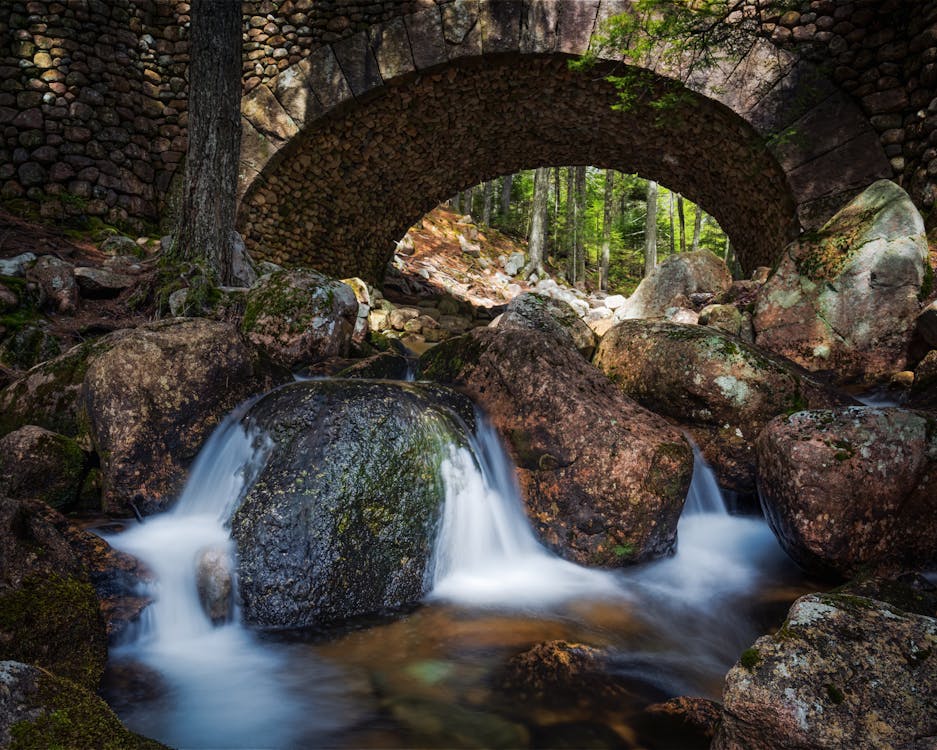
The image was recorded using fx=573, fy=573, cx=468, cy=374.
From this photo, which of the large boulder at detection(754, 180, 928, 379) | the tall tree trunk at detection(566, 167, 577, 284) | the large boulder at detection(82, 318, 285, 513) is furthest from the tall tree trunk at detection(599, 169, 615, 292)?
the large boulder at detection(82, 318, 285, 513)

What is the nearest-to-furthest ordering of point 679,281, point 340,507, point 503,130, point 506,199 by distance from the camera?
1. point 340,507
2. point 679,281
3. point 503,130
4. point 506,199

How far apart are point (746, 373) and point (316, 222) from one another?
7.24 metres

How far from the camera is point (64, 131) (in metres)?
7.61

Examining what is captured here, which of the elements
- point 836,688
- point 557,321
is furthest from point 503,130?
point 836,688

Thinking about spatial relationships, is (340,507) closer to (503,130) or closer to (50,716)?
(50,716)

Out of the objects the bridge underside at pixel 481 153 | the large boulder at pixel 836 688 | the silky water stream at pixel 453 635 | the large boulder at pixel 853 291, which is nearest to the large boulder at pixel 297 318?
the silky water stream at pixel 453 635

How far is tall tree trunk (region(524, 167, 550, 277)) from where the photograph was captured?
15.0 metres

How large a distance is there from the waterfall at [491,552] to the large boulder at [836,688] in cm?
145

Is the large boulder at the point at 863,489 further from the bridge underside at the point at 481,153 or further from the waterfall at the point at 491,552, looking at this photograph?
the bridge underside at the point at 481,153

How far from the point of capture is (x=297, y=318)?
4.85 m

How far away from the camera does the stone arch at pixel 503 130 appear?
7.10m

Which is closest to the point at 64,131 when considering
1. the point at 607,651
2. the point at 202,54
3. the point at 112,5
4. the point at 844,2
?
the point at 112,5

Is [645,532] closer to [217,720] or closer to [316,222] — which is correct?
[217,720]

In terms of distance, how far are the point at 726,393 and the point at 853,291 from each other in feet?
8.00
